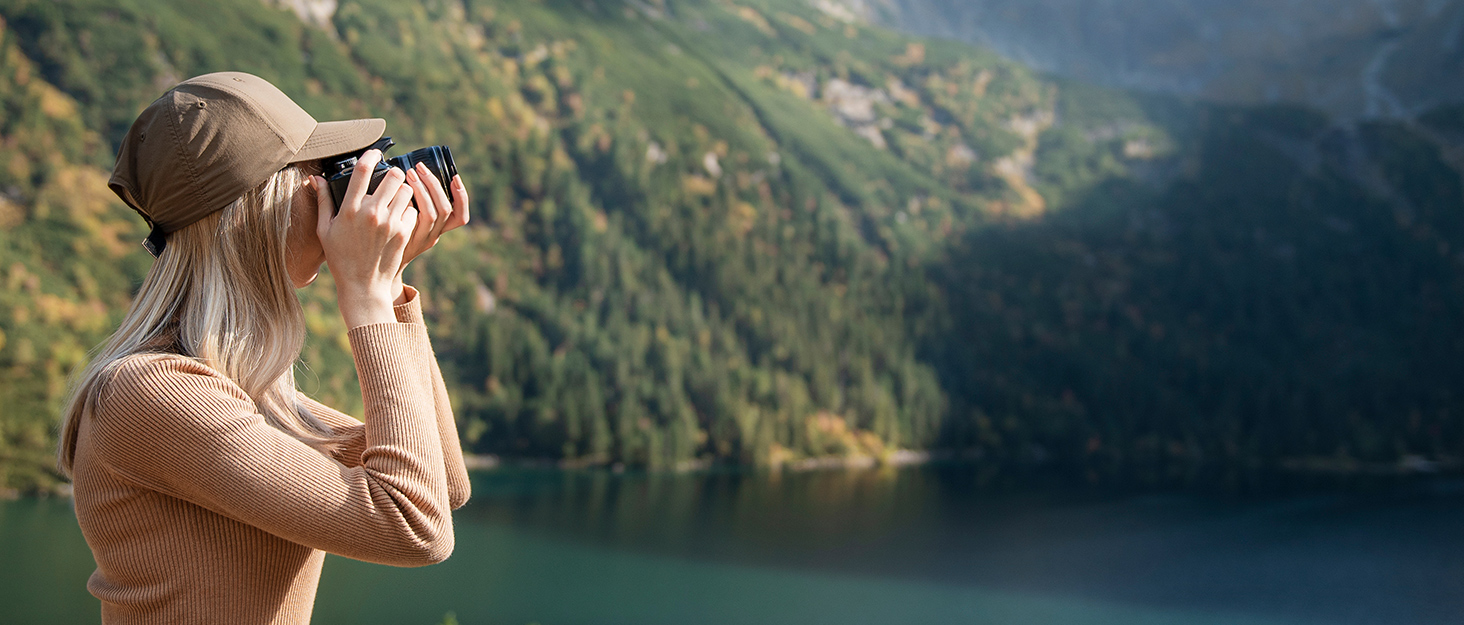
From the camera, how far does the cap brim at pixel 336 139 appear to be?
1.03 metres

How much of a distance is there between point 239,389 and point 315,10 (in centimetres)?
4557

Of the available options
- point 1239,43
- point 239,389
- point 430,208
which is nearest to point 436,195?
point 430,208

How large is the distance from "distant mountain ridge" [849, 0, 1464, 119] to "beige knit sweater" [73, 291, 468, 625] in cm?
7401

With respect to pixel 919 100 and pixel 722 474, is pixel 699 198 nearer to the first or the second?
pixel 722 474

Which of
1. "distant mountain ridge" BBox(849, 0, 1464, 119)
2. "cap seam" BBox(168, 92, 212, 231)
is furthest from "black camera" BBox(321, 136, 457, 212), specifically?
"distant mountain ridge" BBox(849, 0, 1464, 119)

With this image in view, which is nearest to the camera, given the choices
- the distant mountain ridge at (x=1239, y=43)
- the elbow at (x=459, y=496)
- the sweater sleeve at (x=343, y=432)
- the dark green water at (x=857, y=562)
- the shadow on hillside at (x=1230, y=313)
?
the sweater sleeve at (x=343, y=432)

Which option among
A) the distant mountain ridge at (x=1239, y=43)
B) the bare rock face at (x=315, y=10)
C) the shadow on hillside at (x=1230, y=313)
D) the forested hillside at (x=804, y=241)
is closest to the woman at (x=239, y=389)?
the forested hillside at (x=804, y=241)

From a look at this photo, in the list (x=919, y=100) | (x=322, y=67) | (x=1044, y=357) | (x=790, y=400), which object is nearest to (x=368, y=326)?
(x=790, y=400)

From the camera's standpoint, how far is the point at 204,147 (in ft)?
3.17

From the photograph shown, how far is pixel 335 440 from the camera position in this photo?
1102mm

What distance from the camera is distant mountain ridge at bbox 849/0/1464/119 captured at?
6712cm

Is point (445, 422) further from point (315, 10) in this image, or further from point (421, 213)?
point (315, 10)

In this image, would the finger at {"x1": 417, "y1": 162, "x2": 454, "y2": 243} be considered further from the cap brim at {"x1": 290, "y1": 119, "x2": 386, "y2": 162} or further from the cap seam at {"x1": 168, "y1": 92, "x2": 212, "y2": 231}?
Result: the cap seam at {"x1": 168, "y1": 92, "x2": 212, "y2": 231}

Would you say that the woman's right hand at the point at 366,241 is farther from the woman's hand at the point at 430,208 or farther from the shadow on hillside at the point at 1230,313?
the shadow on hillside at the point at 1230,313
